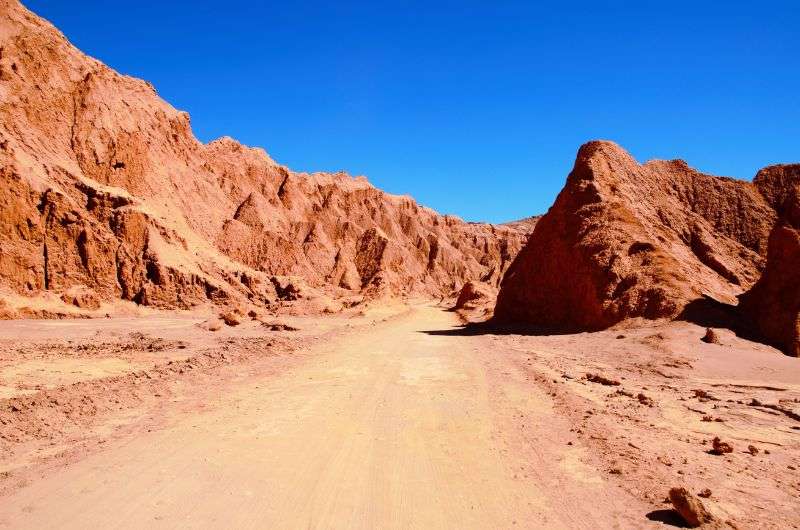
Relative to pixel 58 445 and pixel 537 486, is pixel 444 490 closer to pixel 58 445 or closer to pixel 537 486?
pixel 537 486

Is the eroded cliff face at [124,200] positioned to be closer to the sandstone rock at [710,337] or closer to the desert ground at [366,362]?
the desert ground at [366,362]

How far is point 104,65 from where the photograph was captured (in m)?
39.4

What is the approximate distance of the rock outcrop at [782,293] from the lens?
1387cm

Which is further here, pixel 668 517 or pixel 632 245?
pixel 632 245

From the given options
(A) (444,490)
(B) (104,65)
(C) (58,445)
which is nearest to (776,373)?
(A) (444,490)

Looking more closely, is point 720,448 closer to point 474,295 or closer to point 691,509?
point 691,509

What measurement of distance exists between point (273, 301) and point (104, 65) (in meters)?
24.7

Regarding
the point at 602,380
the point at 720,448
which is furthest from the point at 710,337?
the point at 720,448

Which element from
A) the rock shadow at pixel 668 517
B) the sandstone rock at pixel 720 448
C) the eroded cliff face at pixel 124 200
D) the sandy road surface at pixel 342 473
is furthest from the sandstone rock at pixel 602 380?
the eroded cliff face at pixel 124 200

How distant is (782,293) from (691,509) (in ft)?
46.1

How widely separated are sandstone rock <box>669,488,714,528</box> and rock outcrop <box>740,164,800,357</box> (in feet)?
39.3

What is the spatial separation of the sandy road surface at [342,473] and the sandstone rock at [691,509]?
327 mm

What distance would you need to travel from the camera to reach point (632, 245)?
67.2 feet

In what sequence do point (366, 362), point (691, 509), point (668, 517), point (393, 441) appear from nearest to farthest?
point (691, 509), point (668, 517), point (393, 441), point (366, 362)
